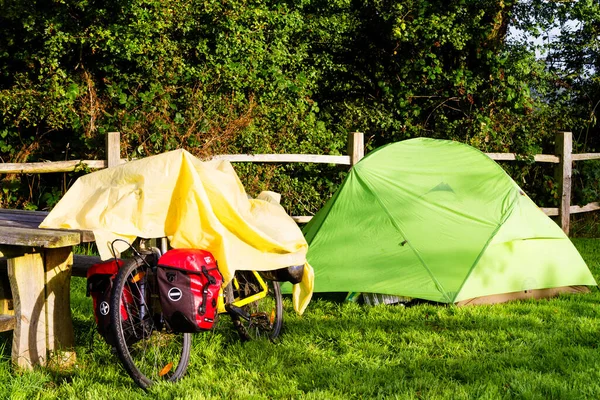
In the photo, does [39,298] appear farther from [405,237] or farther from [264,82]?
[264,82]

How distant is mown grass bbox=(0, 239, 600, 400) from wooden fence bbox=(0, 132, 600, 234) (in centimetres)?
212

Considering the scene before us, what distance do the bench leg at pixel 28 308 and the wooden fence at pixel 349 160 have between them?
3.38m

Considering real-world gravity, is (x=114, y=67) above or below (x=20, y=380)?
above

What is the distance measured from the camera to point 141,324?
3.99 m

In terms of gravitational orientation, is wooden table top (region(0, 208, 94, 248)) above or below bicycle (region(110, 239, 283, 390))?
above

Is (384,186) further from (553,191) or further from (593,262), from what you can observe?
(553,191)

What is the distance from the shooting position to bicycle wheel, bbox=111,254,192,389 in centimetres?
382

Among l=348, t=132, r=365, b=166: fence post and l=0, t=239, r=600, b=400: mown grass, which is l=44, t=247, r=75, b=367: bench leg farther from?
l=348, t=132, r=365, b=166: fence post

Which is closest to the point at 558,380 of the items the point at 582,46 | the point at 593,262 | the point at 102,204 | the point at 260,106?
the point at 102,204

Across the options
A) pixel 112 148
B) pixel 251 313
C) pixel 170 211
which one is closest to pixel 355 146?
pixel 112 148

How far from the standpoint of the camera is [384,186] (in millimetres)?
6559

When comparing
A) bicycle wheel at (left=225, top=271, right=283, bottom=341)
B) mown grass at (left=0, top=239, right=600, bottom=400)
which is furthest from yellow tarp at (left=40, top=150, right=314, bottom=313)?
mown grass at (left=0, top=239, right=600, bottom=400)

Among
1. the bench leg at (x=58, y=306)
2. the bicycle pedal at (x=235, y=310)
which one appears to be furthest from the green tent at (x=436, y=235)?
the bench leg at (x=58, y=306)

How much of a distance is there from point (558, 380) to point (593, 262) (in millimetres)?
4289
